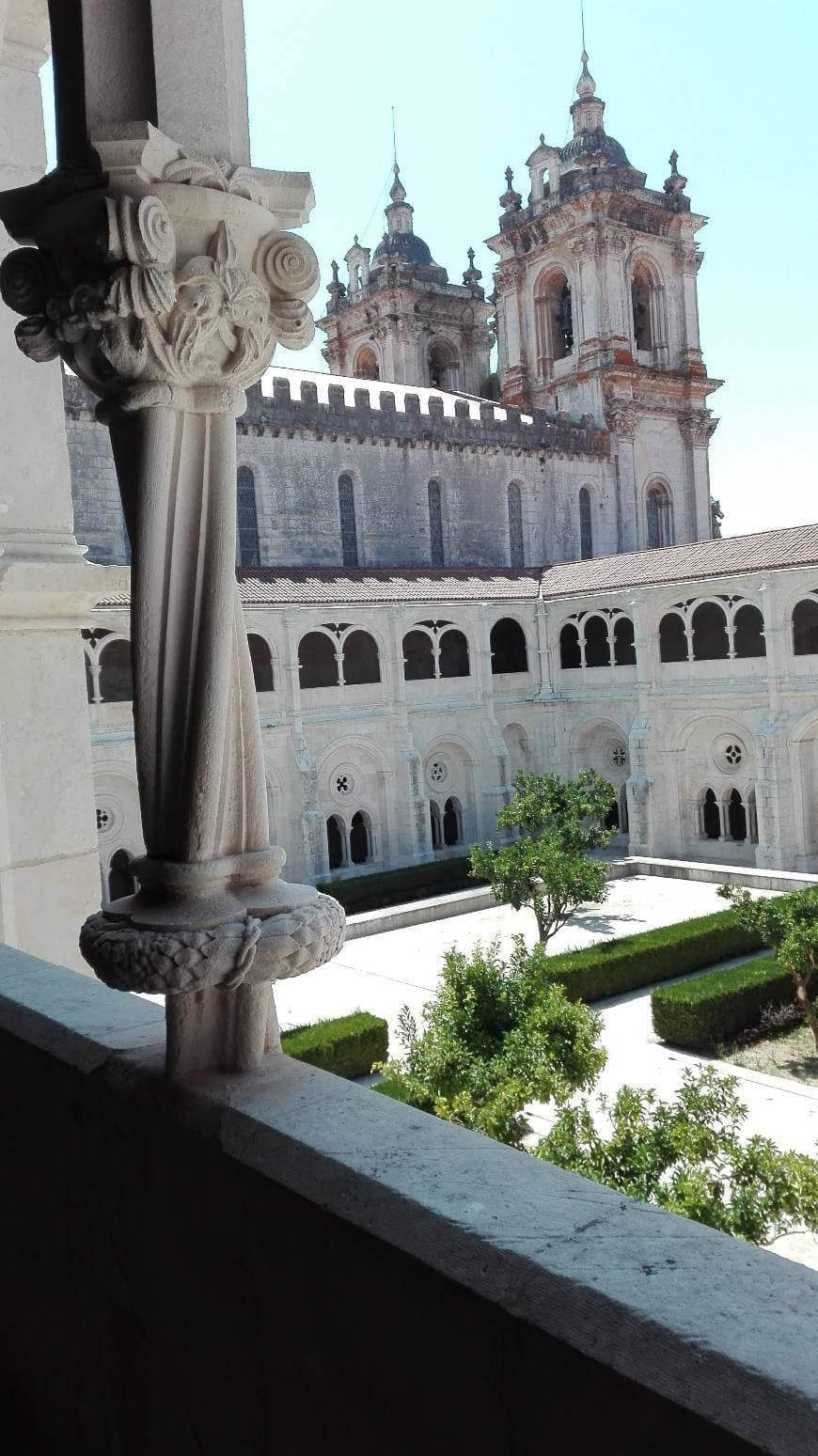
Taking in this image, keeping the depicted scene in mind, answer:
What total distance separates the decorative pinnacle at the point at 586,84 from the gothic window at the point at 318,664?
19.8 metres

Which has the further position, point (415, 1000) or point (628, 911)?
point (628, 911)

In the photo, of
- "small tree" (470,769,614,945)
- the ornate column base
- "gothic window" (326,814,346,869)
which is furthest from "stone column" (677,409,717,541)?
the ornate column base

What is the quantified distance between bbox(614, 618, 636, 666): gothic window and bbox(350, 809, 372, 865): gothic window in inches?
268

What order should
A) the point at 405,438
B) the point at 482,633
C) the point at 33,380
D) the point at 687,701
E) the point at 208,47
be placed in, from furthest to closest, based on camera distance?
the point at 405,438, the point at 482,633, the point at 687,701, the point at 33,380, the point at 208,47

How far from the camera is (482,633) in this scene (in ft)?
82.6

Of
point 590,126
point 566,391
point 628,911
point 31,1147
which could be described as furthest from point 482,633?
point 31,1147

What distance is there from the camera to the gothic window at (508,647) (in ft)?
89.5

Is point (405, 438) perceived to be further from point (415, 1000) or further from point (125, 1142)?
point (125, 1142)

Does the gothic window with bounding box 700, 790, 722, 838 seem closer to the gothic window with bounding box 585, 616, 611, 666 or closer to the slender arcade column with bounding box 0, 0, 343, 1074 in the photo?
the gothic window with bounding box 585, 616, 611, 666

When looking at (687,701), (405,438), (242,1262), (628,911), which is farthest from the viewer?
(405,438)

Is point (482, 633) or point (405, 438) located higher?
point (405, 438)

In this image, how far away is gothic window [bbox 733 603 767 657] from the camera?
25.3m

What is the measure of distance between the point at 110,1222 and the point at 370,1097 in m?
0.63

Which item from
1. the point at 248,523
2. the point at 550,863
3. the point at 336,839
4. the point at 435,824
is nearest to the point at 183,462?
the point at 550,863
